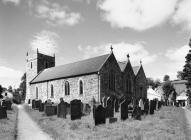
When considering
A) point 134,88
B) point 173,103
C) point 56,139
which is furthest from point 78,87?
point 173,103

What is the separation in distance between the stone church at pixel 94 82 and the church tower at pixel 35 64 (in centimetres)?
471

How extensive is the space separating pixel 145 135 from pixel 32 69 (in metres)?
42.4

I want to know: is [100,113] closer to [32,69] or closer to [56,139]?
[56,139]

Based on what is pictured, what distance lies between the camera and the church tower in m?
46.7

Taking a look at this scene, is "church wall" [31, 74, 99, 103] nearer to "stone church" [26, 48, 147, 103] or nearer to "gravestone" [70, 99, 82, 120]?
"stone church" [26, 48, 147, 103]

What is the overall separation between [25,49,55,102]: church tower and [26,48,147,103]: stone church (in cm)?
471

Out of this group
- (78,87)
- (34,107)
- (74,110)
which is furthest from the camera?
(78,87)

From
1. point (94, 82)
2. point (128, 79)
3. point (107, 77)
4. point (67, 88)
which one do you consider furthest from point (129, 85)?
point (67, 88)

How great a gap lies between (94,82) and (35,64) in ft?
77.3

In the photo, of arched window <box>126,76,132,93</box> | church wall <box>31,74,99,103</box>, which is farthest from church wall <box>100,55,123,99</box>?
arched window <box>126,76,132,93</box>

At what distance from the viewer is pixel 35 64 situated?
47.2 m

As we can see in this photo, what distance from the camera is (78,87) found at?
30.9m

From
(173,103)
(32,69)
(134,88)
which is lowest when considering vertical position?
(173,103)

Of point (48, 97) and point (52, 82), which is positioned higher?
point (52, 82)
